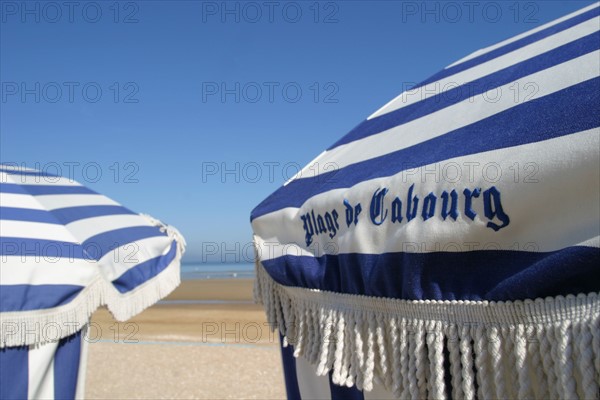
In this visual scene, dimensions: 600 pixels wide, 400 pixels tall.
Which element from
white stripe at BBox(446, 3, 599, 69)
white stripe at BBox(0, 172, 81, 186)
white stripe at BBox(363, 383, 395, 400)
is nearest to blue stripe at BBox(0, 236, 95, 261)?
white stripe at BBox(0, 172, 81, 186)

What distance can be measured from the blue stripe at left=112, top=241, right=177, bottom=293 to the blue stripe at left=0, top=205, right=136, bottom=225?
40 cm

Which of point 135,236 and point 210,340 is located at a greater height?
point 135,236

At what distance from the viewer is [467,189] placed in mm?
877

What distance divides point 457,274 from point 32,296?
5.88 ft

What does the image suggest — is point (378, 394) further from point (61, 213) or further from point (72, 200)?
point (72, 200)

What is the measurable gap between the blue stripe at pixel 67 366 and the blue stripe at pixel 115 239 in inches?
15.6

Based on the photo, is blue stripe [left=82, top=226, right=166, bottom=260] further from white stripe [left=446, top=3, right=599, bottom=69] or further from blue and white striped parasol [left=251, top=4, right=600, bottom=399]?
white stripe [left=446, top=3, right=599, bottom=69]

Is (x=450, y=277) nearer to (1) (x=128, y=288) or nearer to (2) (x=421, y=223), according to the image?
(2) (x=421, y=223)

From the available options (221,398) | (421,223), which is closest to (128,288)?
(421,223)

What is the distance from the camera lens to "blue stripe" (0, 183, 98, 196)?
2.57 meters

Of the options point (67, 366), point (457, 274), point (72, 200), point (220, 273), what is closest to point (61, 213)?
point (72, 200)

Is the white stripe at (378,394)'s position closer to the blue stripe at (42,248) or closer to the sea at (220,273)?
the blue stripe at (42,248)

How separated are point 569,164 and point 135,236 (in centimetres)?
253

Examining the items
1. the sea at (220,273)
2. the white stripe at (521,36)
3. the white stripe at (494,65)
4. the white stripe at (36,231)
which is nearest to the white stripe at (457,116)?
the white stripe at (494,65)
